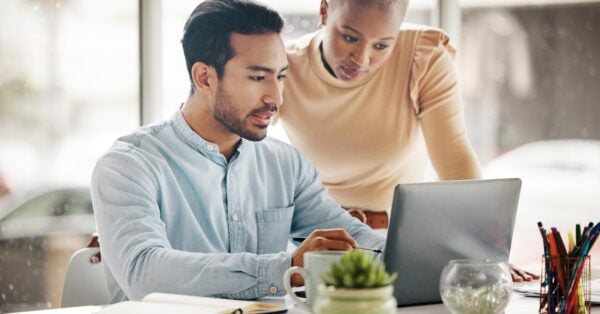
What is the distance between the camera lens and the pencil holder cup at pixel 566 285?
5.12 ft

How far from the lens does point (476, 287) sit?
1.46 metres

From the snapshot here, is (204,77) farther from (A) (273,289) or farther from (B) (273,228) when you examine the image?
(A) (273,289)

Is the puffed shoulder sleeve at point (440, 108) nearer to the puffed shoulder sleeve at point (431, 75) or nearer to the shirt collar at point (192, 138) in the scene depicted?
the puffed shoulder sleeve at point (431, 75)

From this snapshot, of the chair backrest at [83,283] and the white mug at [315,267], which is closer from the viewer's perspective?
the white mug at [315,267]

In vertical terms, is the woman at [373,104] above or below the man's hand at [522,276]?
above

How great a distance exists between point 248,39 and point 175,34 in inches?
51.0

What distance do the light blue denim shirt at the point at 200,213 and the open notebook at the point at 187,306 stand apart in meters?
0.16

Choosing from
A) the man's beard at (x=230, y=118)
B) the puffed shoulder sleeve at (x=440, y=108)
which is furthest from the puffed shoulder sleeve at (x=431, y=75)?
the man's beard at (x=230, y=118)

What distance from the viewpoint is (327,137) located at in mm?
2965

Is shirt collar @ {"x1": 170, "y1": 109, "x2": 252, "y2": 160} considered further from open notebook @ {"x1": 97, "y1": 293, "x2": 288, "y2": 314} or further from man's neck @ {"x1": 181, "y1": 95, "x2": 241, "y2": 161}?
open notebook @ {"x1": 97, "y1": 293, "x2": 288, "y2": 314}

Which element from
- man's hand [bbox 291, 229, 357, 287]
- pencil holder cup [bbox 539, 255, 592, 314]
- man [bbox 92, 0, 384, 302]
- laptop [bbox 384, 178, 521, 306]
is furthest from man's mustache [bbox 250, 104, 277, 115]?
pencil holder cup [bbox 539, 255, 592, 314]

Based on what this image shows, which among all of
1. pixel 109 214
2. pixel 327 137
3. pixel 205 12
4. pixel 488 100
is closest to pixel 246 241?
pixel 109 214

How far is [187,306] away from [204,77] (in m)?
0.87

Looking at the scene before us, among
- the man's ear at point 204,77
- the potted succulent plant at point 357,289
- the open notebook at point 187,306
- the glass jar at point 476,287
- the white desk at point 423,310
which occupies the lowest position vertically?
the white desk at point 423,310
